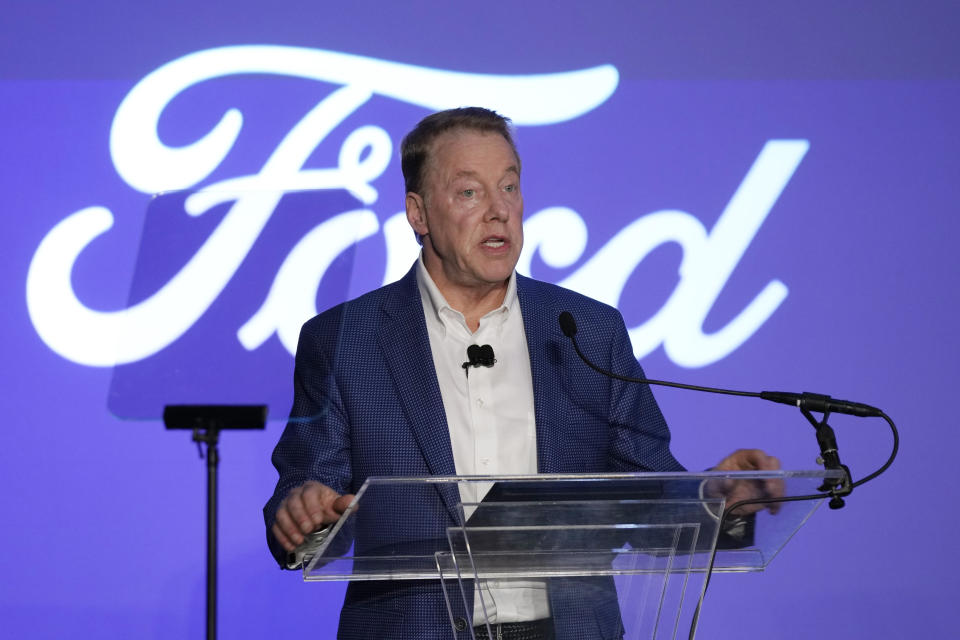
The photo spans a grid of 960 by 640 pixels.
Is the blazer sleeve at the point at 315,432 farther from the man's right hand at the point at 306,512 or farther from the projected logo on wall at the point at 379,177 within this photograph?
the projected logo on wall at the point at 379,177

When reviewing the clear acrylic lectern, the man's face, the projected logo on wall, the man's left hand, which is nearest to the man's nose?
the man's face

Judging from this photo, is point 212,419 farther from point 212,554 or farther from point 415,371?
point 415,371

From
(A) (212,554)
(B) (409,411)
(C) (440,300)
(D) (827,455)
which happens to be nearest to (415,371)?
(B) (409,411)

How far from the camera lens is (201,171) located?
3555 mm

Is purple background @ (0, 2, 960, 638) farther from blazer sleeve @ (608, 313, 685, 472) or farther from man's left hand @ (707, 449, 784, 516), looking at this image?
man's left hand @ (707, 449, 784, 516)

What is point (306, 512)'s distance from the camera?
162cm

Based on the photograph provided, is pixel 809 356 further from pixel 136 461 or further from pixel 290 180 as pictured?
pixel 136 461

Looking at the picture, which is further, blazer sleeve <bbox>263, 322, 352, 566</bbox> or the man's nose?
the man's nose

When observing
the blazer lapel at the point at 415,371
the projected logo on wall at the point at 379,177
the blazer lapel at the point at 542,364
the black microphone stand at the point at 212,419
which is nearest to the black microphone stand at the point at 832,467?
the blazer lapel at the point at 542,364

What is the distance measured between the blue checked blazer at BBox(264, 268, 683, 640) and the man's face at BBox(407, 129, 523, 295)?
0.34 feet

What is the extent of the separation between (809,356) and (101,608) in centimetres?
256

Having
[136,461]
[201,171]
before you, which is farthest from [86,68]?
[136,461]

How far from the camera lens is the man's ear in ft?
8.03

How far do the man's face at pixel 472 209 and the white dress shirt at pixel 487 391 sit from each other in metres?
0.08
